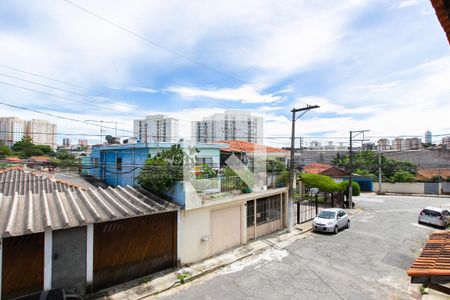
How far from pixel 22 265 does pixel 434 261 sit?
9.92 metres

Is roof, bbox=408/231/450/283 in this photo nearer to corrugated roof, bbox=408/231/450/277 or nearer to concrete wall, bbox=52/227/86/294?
corrugated roof, bbox=408/231/450/277

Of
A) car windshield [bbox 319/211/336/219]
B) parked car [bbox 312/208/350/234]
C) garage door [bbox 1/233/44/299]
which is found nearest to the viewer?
garage door [bbox 1/233/44/299]

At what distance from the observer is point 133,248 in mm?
9008

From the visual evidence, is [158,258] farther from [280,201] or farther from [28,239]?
[280,201]

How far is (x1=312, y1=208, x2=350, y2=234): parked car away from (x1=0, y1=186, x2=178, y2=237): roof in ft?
32.8

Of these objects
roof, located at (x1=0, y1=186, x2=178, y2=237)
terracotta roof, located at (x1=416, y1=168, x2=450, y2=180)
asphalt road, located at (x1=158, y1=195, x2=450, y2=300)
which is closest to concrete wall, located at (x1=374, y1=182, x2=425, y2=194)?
terracotta roof, located at (x1=416, y1=168, x2=450, y2=180)

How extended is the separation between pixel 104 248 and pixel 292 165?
11.0 meters

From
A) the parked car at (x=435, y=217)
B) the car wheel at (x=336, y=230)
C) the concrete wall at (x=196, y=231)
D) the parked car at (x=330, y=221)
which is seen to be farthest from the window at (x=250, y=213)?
the parked car at (x=435, y=217)

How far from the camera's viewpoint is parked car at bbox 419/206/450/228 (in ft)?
58.5

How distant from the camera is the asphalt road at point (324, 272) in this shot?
8.41 meters

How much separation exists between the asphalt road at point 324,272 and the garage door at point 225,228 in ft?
5.01

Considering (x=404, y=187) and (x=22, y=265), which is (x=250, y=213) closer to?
(x=22, y=265)

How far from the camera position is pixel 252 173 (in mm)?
14000

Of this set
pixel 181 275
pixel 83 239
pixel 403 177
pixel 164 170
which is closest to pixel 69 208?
pixel 83 239
